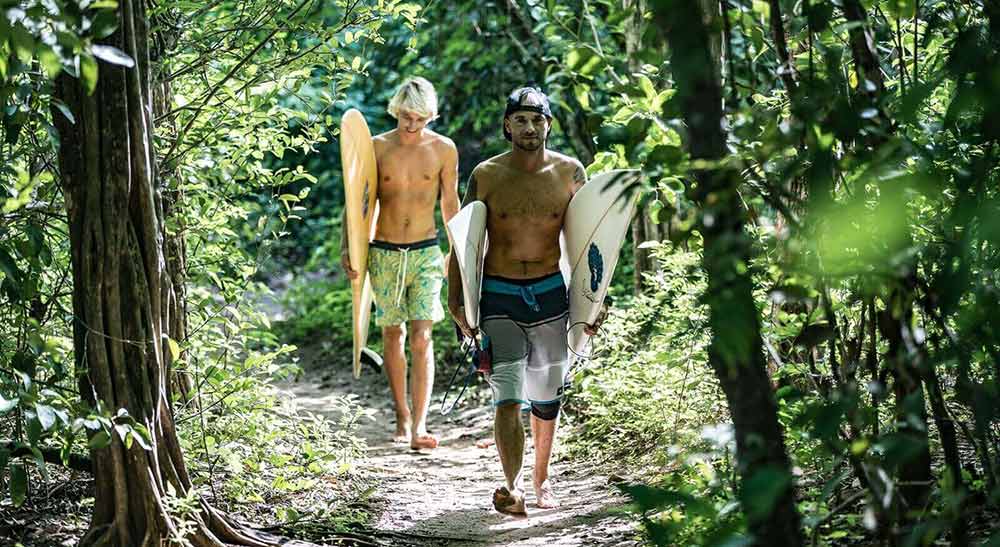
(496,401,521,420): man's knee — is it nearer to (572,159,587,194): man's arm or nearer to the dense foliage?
the dense foliage

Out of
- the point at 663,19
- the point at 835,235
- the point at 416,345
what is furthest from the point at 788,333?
the point at 416,345

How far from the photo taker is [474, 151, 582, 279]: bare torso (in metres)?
5.67

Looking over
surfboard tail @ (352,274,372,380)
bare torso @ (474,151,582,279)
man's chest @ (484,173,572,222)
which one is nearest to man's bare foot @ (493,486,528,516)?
bare torso @ (474,151,582,279)

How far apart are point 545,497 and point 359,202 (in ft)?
7.73

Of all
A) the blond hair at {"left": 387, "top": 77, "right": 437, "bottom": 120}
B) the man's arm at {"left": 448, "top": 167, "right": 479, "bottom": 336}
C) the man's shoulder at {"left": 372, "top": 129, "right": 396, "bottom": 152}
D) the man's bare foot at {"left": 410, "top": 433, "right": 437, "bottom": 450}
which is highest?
the blond hair at {"left": 387, "top": 77, "right": 437, "bottom": 120}

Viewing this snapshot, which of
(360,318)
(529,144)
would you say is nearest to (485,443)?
(360,318)

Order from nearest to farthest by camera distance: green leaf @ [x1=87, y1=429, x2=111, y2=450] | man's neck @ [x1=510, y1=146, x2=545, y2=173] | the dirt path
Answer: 1. green leaf @ [x1=87, y1=429, x2=111, y2=450]
2. the dirt path
3. man's neck @ [x1=510, y1=146, x2=545, y2=173]

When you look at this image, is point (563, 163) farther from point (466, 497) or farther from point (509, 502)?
point (466, 497)

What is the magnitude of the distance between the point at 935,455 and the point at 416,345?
3.65 meters

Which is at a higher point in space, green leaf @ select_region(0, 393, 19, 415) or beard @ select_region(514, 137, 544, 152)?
beard @ select_region(514, 137, 544, 152)

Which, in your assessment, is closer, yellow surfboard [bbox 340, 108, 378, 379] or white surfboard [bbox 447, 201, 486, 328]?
white surfboard [bbox 447, 201, 486, 328]

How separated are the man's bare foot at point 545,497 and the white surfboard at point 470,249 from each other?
2.78ft

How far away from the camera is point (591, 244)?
18.6 ft

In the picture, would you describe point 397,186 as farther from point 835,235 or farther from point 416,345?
point 835,235
